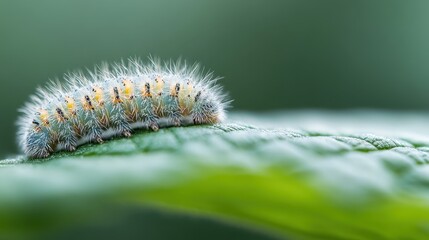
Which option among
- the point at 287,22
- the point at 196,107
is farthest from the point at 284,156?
the point at 287,22

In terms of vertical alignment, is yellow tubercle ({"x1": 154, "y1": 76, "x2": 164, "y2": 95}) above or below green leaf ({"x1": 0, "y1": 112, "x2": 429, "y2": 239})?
above

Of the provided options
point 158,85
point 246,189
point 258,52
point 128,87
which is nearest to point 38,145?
point 128,87

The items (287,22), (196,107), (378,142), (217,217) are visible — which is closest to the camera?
(217,217)

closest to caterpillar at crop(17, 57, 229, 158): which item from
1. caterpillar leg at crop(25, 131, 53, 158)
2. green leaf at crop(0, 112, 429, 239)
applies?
caterpillar leg at crop(25, 131, 53, 158)

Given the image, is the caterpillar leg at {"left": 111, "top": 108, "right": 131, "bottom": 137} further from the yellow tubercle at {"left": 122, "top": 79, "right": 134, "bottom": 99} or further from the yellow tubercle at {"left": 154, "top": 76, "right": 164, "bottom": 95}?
the yellow tubercle at {"left": 154, "top": 76, "right": 164, "bottom": 95}

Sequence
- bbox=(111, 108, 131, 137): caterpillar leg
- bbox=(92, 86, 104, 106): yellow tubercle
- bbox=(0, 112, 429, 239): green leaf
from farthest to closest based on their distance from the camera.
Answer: bbox=(92, 86, 104, 106): yellow tubercle
bbox=(111, 108, 131, 137): caterpillar leg
bbox=(0, 112, 429, 239): green leaf

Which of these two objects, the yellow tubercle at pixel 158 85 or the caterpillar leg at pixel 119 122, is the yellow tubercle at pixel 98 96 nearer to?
the caterpillar leg at pixel 119 122

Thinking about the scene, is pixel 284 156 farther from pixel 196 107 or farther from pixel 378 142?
pixel 196 107
